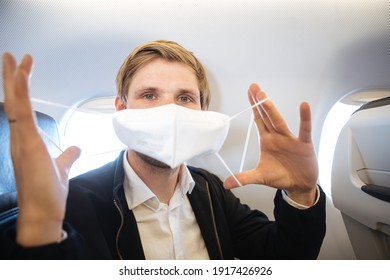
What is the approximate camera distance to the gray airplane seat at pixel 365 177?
790 millimetres

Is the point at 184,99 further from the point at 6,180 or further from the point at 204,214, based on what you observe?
the point at 6,180

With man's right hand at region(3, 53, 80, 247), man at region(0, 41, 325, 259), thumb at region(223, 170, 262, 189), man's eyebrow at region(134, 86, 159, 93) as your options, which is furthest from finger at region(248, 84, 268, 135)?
man's right hand at region(3, 53, 80, 247)

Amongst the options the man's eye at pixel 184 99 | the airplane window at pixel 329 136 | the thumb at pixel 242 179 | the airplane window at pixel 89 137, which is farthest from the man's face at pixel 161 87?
the airplane window at pixel 329 136

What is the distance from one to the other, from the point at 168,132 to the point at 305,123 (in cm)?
35

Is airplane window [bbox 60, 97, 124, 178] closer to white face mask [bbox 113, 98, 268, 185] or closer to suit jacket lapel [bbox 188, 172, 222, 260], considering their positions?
white face mask [bbox 113, 98, 268, 185]

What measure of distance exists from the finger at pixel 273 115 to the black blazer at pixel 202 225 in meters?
0.20

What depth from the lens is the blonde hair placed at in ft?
2.26

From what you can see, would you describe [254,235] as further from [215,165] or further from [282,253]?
[215,165]

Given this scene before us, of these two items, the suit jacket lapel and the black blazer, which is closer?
the black blazer

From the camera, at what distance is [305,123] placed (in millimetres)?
612

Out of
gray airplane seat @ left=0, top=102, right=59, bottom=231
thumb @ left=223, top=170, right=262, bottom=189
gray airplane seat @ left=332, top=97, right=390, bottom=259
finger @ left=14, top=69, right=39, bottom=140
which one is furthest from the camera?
gray airplane seat @ left=332, top=97, right=390, bottom=259

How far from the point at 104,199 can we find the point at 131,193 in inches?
3.0

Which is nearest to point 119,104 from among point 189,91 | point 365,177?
point 189,91
